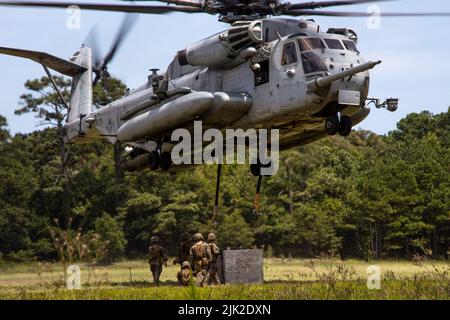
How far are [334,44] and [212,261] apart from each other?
6105 millimetres

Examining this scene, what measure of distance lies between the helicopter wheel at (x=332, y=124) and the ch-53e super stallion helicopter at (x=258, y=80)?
24 millimetres

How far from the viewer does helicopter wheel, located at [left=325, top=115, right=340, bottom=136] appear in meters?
18.4

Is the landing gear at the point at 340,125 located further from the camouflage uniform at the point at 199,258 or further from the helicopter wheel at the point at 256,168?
the helicopter wheel at the point at 256,168

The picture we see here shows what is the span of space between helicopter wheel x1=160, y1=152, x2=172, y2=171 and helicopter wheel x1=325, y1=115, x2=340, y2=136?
5.55 meters

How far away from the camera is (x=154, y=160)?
22.1 m

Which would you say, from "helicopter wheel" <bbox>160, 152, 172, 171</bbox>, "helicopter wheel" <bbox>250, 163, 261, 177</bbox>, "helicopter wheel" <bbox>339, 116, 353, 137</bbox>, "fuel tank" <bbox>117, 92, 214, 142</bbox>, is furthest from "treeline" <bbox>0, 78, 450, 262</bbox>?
"helicopter wheel" <bbox>339, 116, 353, 137</bbox>

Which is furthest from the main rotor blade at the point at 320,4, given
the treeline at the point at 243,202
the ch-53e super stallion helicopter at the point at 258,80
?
the treeline at the point at 243,202

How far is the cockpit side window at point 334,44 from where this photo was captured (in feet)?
61.4

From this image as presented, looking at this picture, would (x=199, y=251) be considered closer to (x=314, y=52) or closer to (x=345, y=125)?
(x=345, y=125)

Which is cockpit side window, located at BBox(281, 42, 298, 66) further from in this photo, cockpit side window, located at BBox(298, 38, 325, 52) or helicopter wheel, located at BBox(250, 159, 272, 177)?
helicopter wheel, located at BBox(250, 159, 272, 177)

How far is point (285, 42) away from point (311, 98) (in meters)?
1.64
